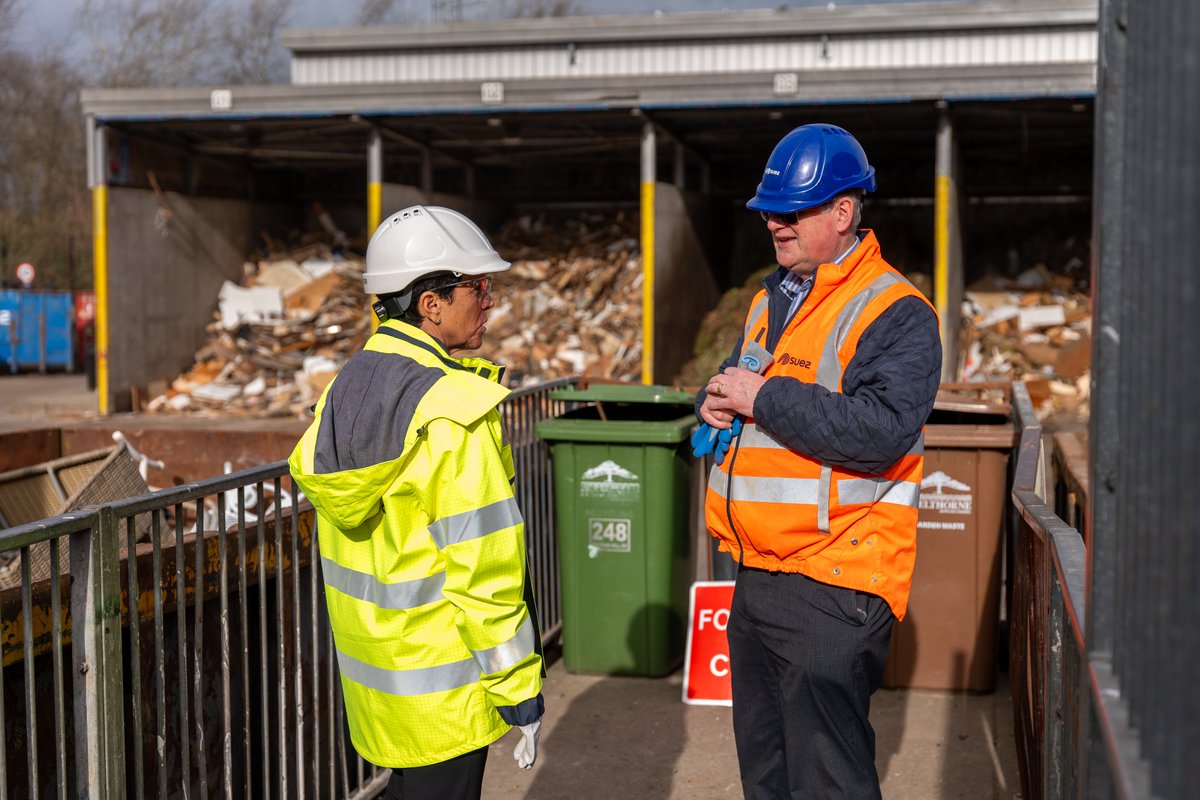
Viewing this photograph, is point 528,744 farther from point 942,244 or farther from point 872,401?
point 942,244

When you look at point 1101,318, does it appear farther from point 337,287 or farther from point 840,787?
point 337,287

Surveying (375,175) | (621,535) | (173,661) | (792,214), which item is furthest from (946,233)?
(173,661)

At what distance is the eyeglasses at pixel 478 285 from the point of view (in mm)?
2795

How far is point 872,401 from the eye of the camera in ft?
9.46

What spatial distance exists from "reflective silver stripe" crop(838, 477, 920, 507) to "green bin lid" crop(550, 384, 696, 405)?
2.57 meters

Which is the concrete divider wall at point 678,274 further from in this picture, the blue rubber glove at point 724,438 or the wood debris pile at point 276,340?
the blue rubber glove at point 724,438

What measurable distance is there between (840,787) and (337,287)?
564 inches

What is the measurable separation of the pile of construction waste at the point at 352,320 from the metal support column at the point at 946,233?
3601 millimetres

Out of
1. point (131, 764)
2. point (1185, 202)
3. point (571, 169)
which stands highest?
point (571, 169)

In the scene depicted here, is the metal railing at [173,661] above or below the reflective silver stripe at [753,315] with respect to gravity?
below

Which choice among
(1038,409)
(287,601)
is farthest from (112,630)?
(1038,409)

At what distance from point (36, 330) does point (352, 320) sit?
1040cm

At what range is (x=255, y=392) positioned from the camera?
14.9 m

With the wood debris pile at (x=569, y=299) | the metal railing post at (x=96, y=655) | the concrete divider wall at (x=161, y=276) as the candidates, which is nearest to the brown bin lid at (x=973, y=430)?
the metal railing post at (x=96, y=655)
